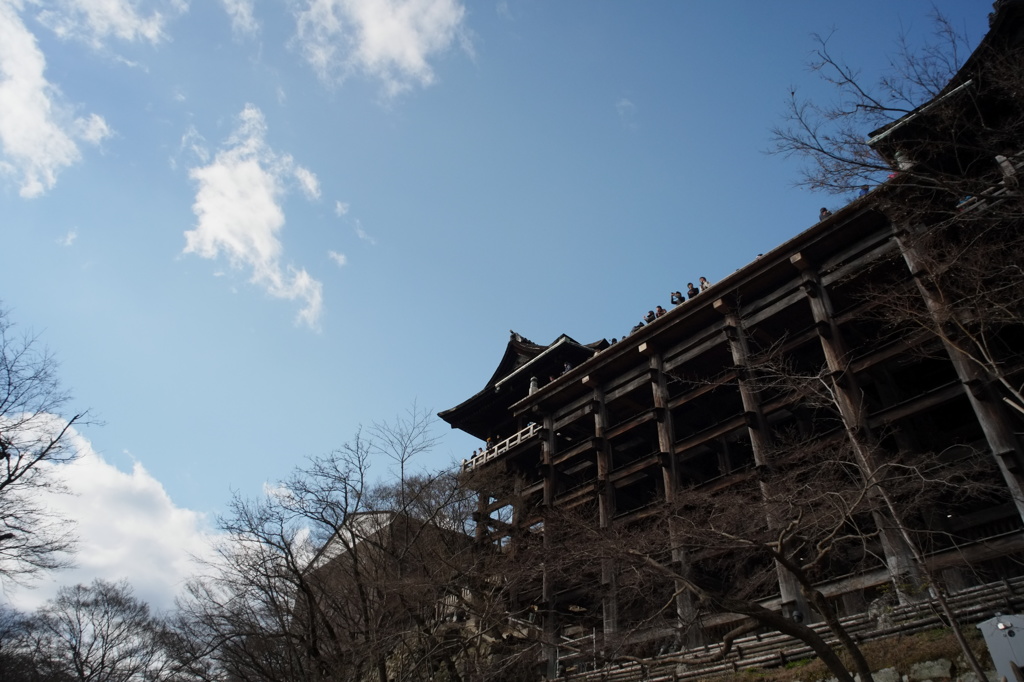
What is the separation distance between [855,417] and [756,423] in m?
2.81

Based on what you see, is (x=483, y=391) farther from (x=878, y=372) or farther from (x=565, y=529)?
(x=878, y=372)

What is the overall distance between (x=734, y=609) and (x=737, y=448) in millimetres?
14844

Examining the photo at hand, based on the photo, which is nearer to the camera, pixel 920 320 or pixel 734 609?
pixel 734 609

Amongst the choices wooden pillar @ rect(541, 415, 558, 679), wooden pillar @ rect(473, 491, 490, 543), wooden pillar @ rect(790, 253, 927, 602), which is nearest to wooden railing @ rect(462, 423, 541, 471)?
wooden pillar @ rect(541, 415, 558, 679)

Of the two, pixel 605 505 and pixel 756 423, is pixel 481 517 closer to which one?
pixel 605 505

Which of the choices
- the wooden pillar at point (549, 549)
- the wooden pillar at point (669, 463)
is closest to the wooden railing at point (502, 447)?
the wooden pillar at point (549, 549)

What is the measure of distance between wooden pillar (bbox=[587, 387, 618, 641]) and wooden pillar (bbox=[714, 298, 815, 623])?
3761 millimetres

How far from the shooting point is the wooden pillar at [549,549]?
17.3 metres

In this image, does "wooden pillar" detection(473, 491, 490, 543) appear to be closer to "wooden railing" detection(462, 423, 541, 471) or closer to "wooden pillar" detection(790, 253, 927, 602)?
"wooden railing" detection(462, 423, 541, 471)

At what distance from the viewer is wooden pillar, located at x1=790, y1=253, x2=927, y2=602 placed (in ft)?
36.6

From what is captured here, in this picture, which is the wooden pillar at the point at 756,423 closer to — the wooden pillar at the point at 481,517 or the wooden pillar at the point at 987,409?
the wooden pillar at the point at 987,409

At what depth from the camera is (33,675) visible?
24.7 m

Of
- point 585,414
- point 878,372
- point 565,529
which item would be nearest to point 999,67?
point 878,372

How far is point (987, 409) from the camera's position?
1309 centimetres
